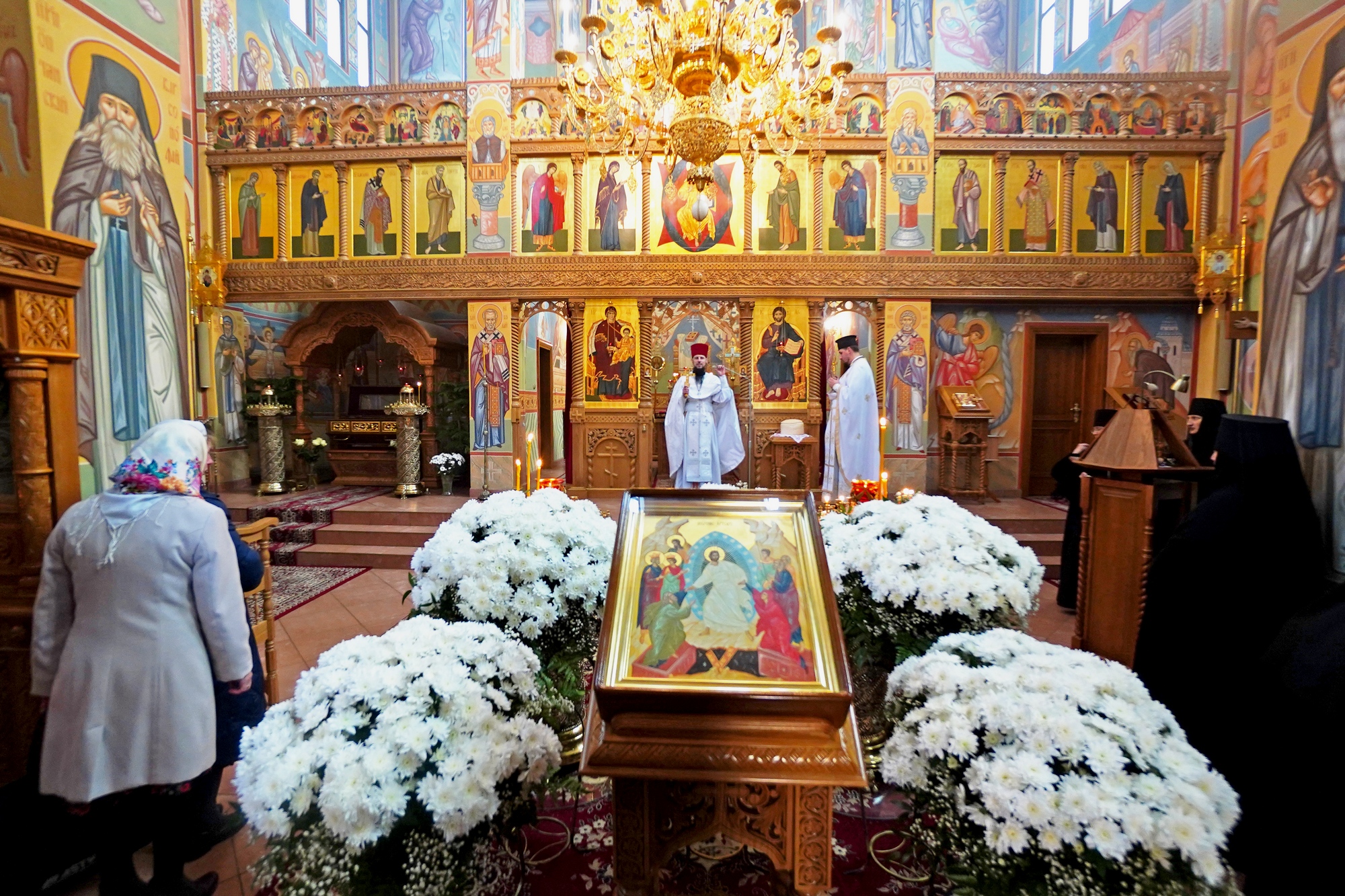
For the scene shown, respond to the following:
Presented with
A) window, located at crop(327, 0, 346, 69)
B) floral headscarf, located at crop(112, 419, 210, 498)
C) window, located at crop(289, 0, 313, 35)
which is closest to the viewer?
floral headscarf, located at crop(112, 419, 210, 498)

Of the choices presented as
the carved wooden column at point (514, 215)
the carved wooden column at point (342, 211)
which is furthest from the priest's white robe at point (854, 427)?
the carved wooden column at point (342, 211)

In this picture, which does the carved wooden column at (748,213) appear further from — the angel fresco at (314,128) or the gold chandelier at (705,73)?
the angel fresco at (314,128)

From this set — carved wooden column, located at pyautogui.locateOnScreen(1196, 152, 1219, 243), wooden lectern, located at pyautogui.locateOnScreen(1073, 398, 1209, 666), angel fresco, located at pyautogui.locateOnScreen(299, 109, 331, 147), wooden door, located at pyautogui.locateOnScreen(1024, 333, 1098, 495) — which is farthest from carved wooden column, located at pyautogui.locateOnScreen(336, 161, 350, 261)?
carved wooden column, located at pyautogui.locateOnScreen(1196, 152, 1219, 243)

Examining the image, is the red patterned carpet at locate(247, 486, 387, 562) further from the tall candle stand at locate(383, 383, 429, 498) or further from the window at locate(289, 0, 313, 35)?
the window at locate(289, 0, 313, 35)

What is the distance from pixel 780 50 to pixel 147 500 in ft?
17.5

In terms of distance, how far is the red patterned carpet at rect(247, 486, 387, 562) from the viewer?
25.7ft

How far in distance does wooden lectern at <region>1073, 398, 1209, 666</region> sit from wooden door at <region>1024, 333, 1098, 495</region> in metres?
6.36

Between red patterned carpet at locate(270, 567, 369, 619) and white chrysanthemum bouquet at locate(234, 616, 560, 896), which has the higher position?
white chrysanthemum bouquet at locate(234, 616, 560, 896)

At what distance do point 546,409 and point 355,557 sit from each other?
7.67m

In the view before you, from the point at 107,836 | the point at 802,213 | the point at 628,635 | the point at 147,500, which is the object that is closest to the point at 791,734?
the point at 628,635

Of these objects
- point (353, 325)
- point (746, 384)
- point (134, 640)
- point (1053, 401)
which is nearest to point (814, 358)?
point (746, 384)

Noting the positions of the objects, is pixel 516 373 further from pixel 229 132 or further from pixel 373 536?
pixel 229 132

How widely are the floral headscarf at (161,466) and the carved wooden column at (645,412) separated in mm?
7912

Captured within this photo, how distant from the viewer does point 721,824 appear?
1503 millimetres
